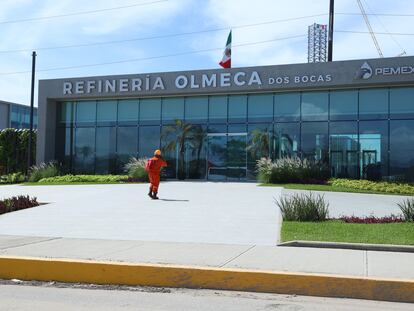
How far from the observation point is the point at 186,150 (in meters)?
31.0

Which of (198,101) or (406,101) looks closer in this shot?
(406,101)

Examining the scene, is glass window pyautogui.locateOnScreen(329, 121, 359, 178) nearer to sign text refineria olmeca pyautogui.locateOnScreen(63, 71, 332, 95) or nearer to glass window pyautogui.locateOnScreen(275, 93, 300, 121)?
glass window pyautogui.locateOnScreen(275, 93, 300, 121)

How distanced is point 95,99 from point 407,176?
1893cm

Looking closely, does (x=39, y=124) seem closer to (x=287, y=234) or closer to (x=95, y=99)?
(x=95, y=99)

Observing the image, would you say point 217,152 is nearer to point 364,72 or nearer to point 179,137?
point 179,137

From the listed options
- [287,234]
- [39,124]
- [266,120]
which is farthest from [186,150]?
[287,234]

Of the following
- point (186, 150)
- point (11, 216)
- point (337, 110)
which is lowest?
point (11, 216)

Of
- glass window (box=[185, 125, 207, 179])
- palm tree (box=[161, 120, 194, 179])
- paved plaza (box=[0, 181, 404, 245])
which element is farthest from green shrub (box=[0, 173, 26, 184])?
paved plaza (box=[0, 181, 404, 245])

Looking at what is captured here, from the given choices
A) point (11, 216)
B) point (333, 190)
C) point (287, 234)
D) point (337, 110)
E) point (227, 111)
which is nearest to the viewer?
point (287, 234)

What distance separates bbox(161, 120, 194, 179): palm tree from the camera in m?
31.0

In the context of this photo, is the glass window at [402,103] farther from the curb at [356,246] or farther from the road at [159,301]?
the road at [159,301]

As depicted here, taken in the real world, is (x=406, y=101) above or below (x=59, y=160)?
above

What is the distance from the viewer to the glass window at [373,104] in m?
27.2

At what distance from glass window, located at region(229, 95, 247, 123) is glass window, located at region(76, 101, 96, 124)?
29.9 feet
